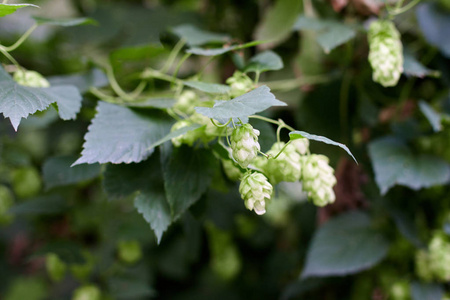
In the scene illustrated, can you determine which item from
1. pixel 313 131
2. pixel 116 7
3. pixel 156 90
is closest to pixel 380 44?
pixel 313 131

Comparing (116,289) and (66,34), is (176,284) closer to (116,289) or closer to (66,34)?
(116,289)

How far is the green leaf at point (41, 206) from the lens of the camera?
909mm

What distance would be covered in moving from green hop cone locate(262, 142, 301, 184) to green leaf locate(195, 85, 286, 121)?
0.10m

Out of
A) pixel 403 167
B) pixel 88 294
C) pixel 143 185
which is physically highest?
pixel 143 185

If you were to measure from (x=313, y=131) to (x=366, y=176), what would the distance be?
199mm

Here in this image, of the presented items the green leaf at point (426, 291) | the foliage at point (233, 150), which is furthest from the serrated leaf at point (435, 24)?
the green leaf at point (426, 291)

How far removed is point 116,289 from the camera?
99cm

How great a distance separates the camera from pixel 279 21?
0.94 metres

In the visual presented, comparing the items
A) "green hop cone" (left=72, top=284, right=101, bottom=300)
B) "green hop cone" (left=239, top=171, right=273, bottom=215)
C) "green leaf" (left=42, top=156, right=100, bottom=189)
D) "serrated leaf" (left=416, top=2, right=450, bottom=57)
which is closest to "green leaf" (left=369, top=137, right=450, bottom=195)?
"serrated leaf" (left=416, top=2, right=450, bottom=57)

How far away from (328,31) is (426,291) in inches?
24.0

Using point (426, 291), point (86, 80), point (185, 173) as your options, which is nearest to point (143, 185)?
point (185, 173)

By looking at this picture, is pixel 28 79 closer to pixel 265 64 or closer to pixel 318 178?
pixel 265 64

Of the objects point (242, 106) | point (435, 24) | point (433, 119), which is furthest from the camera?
point (435, 24)

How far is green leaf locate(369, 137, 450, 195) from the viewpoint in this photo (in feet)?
2.39
